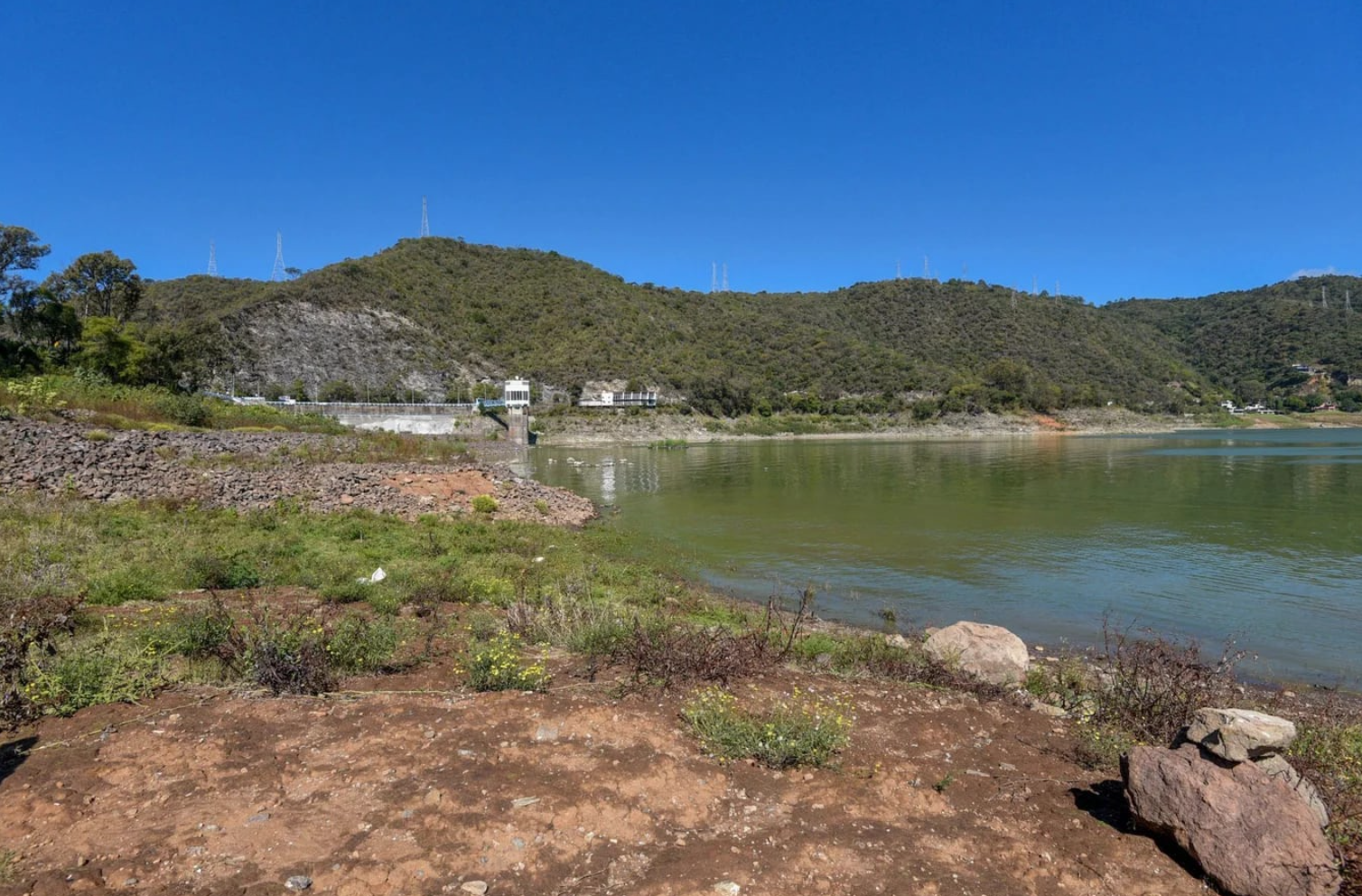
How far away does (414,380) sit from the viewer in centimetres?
10012

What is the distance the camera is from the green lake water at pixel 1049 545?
1270 centimetres

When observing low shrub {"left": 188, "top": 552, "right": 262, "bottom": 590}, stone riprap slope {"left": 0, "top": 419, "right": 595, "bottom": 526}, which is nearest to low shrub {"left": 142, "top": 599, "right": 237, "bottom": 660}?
low shrub {"left": 188, "top": 552, "right": 262, "bottom": 590}

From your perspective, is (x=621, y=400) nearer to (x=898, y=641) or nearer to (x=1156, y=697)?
(x=898, y=641)

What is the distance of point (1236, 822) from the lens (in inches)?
145

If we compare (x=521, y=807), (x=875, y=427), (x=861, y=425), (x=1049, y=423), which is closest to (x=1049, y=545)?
(x=521, y=807)

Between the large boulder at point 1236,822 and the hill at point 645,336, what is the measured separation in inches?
3087

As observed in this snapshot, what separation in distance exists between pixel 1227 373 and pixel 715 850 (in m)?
184

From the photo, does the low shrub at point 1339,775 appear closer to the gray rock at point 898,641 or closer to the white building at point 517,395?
the gray rock at point 898,641

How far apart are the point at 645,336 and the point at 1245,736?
Result: 12690 centimetres

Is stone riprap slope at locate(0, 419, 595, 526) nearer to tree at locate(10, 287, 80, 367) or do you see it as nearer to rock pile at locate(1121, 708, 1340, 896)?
rock pile at locate(1121, 708, 1340, 896)

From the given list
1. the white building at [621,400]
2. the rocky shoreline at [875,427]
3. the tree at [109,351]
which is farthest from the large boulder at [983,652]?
the white building at [621,400]

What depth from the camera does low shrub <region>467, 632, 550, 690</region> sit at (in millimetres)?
6082

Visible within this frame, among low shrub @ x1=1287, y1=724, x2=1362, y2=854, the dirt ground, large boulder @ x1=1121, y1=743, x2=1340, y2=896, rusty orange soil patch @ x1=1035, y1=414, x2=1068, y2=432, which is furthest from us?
rusty orange soil patch @ x1=1035, y1=414, x2=1068, y2=432

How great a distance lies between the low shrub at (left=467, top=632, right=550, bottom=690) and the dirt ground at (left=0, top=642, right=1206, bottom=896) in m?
0.24
